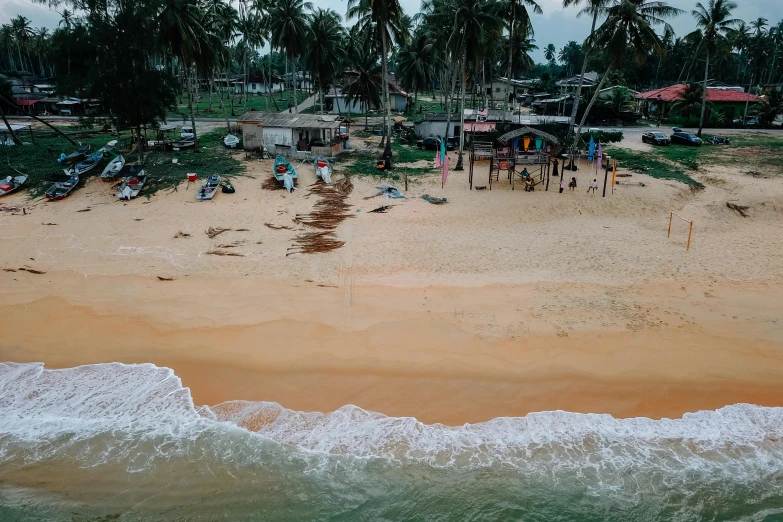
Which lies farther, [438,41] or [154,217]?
[438,41]

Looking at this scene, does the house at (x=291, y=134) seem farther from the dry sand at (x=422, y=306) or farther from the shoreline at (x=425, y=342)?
the shoreline at (x=425, y=342)

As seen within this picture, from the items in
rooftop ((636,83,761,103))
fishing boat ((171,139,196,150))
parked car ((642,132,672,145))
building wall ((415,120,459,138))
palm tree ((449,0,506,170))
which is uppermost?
palm tree ((449,0,506,170))

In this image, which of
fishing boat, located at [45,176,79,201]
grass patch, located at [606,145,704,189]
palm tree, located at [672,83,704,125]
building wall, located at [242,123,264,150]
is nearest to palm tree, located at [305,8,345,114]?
building wall, located at [242,123,264,150]

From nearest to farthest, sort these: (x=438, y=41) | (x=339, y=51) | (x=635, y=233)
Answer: (x=635, y=233), (x=438, y=41), (x=339, y=51)

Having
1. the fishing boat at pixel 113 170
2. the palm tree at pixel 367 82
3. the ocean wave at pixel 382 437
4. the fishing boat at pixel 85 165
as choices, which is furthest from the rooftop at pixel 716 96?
the fishing boat at pixel 85 165

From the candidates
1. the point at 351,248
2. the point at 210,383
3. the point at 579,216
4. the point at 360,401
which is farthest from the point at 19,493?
the point at 579,216

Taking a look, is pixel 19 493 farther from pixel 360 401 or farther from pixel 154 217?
pixel 154 217

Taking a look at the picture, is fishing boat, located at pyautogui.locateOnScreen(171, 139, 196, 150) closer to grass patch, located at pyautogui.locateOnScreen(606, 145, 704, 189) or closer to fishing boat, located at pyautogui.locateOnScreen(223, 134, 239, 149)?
fishing boat, located at pyautogui.locateOnScreen(223, 134, 239, 149)

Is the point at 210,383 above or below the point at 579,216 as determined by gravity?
below
